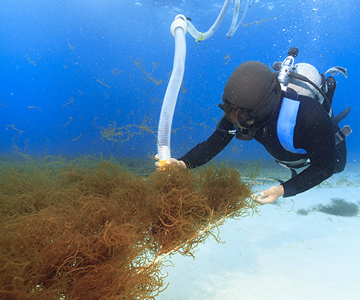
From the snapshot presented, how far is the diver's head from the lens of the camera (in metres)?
1.82

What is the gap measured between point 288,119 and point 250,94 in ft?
2.24

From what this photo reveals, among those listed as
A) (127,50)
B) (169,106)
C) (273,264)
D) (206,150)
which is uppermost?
(127,50)

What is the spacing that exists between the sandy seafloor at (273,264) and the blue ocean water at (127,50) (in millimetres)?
11861

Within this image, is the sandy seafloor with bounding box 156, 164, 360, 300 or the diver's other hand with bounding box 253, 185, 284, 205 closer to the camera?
the diver's other hand with bounding box 253, 185, 284, 205

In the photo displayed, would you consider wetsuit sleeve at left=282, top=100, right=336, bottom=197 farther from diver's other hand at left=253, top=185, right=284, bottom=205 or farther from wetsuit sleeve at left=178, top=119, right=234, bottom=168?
wetsuit sleeve at left=178, top=119, right=234, bottom=168

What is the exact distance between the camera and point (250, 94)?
1.82 meters

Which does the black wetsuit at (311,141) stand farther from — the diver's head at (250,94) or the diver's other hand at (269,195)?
the diver's head at (250,94)

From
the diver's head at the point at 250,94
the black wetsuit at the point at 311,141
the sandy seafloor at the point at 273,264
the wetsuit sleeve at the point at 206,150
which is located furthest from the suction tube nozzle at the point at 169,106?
the sandy seafloor at the point at 273,264

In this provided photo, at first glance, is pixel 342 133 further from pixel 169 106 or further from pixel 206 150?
pixel 169 106

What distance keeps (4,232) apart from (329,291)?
3968 mm

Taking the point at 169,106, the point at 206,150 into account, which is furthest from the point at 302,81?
the point at 169,106

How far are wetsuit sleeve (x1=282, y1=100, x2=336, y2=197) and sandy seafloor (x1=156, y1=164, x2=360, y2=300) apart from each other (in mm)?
1700

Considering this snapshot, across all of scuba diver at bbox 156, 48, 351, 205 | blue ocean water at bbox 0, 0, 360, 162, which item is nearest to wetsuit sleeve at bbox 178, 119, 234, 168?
scuba diver at bbox 156, 48, 351, 205

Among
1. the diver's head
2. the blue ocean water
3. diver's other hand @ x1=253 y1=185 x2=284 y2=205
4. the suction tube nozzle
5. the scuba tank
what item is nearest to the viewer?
the diver's head
